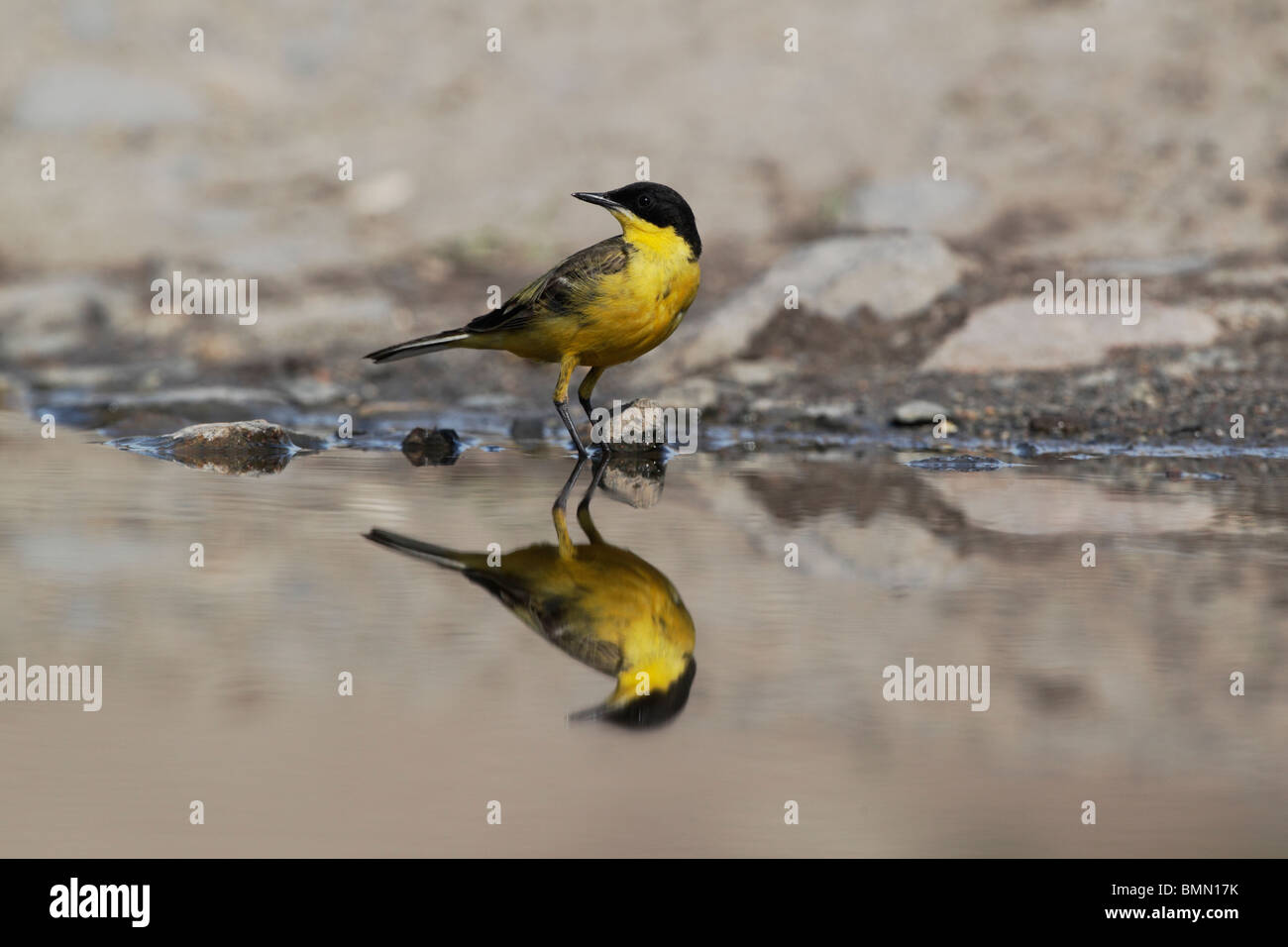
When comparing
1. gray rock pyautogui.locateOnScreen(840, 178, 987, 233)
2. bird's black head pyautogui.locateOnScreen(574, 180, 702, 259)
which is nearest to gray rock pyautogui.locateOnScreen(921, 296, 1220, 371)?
gray rock pyautogui.locateOnScreen(840, 178, 987, 233)

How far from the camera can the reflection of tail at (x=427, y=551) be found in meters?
5.92

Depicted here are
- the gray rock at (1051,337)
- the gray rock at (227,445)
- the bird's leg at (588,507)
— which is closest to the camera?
the bird's leg at (588,507)

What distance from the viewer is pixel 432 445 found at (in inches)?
360

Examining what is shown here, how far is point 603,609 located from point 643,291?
303cm

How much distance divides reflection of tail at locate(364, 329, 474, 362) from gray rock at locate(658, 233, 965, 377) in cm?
240

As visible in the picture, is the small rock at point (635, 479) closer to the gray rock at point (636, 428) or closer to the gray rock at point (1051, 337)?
the gray rock at point (636, 428)

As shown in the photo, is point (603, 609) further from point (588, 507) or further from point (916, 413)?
point (916, 413)

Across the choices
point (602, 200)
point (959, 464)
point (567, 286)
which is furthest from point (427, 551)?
point (959, 464)

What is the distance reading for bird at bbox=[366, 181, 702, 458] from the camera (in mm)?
8016

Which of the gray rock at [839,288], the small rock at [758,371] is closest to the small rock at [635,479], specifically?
the small rock at [758,371]

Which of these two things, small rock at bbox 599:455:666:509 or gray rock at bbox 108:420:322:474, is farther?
gray rock at bbox 108:420:322:474

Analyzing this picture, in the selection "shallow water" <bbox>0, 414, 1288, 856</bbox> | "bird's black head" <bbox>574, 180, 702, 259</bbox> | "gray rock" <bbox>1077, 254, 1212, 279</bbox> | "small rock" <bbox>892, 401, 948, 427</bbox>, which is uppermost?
"gray rock" <bbox>1077, 254, 1212, 279</bbox>

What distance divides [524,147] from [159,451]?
7.03m

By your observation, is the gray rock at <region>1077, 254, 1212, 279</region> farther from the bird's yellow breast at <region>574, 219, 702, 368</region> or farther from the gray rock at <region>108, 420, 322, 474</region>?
the gray rock at <region>108, 420, 322, 474</region>
